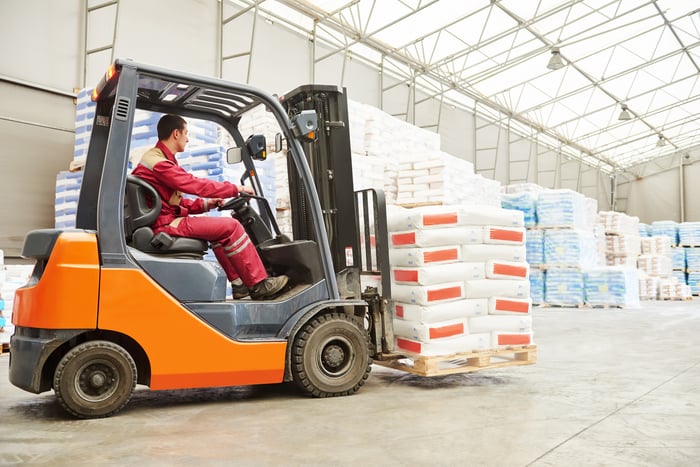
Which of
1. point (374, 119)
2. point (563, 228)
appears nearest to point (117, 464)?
point (374, 119)

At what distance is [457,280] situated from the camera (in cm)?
452

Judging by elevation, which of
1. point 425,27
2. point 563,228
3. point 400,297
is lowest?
point 400,297

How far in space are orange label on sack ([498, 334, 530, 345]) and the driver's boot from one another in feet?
5.58

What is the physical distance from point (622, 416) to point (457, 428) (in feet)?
3.27

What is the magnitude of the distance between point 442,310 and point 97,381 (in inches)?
88.3

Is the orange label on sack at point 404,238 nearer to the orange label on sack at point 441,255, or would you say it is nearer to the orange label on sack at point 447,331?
the orange label on sack at point 441,255

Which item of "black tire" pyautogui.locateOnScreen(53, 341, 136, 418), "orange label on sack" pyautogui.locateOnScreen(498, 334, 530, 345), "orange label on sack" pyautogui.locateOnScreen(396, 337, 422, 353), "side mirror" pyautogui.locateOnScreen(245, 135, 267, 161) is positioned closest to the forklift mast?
"side mirror" pyautogui.locateOnScreen(245, 135, 267, 161)

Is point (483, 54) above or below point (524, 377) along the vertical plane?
above

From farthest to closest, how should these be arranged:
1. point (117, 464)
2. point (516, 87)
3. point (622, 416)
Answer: point (516, 87), point (622, 416), point (117, 464)

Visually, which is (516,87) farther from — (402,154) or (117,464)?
(117,464)

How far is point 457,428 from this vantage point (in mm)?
3146

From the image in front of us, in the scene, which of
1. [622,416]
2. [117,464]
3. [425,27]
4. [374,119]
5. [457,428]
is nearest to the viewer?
[117,464]

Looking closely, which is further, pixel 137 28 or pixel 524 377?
pixel 137 28

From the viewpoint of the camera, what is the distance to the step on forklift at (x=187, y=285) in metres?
3.29
